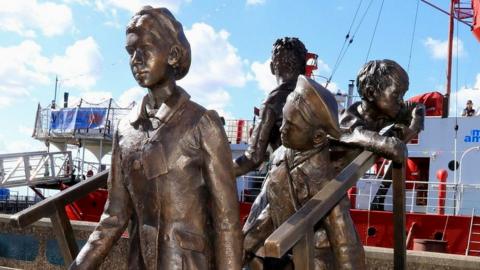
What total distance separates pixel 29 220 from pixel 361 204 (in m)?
10.2

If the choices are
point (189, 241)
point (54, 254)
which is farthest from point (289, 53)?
point (54, 254)

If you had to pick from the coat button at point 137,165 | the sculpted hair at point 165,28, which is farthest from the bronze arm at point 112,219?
the sculpted hair at point 165,28

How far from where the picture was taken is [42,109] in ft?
81.4

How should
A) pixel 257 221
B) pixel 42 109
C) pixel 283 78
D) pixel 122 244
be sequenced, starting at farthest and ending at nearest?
pixel 42 109 < pixel 122 244 < pixel 283 78 < pixel 257 221

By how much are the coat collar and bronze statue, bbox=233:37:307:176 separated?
3.56ft

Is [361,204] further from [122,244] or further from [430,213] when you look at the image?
[122,244]

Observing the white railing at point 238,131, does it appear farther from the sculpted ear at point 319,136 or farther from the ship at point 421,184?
the sculpted ear at point 319,136

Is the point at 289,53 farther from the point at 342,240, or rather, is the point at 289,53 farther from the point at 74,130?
the point at 74,130

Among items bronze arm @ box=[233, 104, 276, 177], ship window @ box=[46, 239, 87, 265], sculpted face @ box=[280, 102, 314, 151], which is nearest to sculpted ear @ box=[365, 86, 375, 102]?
bronze arm @ box=[233, 104, 276, 177]

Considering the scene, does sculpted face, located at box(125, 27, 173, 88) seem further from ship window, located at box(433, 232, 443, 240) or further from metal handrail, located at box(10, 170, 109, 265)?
ship window, located at box(433, 232, 443, 240)

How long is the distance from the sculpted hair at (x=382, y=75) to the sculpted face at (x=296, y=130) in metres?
0.66

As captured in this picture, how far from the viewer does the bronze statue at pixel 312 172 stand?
2.59 m

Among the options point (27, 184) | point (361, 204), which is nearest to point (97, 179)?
point (361, 204)

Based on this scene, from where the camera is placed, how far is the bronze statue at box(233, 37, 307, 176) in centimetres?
344
